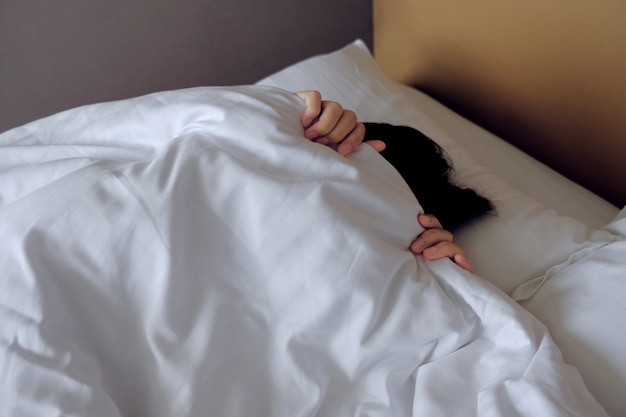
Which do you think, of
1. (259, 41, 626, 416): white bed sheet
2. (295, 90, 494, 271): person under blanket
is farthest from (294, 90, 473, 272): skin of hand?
(259, 41, 626, 416): white bed sheet

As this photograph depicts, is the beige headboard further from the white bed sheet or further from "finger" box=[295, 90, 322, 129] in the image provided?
"finger" box=[295, 90, 322, 129]

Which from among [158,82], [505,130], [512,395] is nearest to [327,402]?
[512,395]

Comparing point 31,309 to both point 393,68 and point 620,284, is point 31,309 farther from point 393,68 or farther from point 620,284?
point 393,68

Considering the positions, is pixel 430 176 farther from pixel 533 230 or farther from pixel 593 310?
pixel 593 310

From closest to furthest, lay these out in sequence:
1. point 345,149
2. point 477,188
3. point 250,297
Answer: point 250,297 → point 345,149 → point 477,188

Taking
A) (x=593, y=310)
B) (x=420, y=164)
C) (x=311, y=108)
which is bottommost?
(x=593, y=310)

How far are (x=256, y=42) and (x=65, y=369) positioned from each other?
1237 mm

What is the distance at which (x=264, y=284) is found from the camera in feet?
2.56

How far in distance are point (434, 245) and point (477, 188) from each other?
0.69ft

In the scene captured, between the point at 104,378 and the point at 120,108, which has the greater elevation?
the point at 120,108

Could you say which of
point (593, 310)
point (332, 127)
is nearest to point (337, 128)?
point (332, 127)

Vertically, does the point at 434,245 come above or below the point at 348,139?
below

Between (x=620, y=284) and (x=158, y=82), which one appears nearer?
(x=620, y=284)

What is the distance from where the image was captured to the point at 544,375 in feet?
2.31
